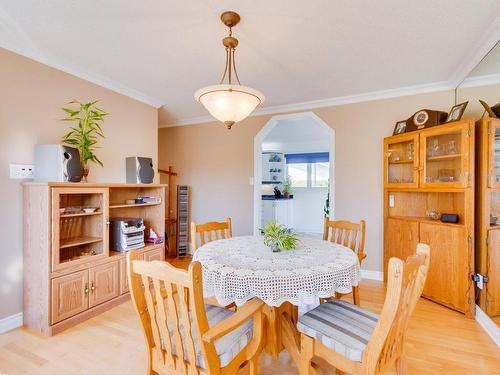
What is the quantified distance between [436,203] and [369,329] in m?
2.30

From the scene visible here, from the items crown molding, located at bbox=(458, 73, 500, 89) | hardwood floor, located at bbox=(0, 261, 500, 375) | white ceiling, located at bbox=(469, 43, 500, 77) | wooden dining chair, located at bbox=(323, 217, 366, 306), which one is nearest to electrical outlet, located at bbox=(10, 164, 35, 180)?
hardwood floor, located at bbox=(0, 261, 500, 375)

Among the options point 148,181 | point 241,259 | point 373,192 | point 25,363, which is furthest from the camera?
point 373,192

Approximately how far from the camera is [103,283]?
99.6 inches

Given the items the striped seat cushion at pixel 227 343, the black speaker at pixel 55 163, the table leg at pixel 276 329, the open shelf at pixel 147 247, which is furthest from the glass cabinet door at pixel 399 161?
the black speaker at pixel 55 163

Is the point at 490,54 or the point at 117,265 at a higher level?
the point at 490,54

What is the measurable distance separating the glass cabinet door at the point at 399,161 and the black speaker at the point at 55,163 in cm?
327

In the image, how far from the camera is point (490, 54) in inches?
90.2

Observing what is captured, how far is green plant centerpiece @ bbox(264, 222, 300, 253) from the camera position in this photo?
1.91 metres

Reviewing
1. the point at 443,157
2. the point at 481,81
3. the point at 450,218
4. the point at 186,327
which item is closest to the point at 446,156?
the point at 443,157

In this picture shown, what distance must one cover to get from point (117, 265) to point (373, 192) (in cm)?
304

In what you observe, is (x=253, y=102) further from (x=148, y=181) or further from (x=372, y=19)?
(x=148, y=181)

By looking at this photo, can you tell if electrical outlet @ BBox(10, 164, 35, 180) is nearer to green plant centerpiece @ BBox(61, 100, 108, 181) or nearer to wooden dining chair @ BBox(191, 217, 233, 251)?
green plant centerpiece @ BBox(61, 100, 108, 181)

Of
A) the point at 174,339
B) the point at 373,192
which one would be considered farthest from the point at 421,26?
the point at 174,339

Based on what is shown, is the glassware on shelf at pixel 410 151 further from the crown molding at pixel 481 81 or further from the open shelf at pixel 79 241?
the open shelf at pixel 79 241
